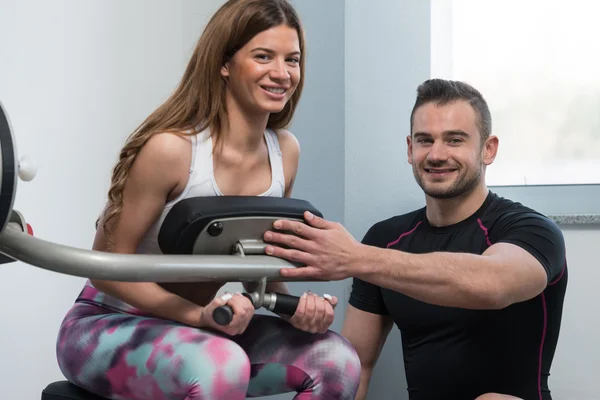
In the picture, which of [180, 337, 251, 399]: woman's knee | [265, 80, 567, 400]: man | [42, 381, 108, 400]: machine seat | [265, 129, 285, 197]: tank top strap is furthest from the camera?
[265, 80, 567, 400]: man

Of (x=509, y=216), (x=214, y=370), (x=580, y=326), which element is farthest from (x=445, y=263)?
(x=580, y=326)

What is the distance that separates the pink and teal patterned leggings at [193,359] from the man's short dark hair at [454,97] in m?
0.82

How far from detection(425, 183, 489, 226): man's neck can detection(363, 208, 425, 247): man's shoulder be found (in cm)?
8

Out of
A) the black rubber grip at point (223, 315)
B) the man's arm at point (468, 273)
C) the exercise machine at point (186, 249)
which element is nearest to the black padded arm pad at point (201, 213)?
the exercise machine at point (186, 249)

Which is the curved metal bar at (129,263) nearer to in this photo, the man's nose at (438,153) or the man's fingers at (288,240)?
the man's fingers at (288,240)

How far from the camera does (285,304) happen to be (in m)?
1.28

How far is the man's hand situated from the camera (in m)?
1.25

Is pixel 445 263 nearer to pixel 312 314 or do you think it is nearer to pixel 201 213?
pixel 312 314

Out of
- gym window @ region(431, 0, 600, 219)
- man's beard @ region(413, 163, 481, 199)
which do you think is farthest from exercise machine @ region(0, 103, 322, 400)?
gym window @ region(431, 0, 600, 219)

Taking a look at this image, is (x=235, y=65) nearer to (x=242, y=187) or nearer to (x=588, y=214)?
(x=242, y=187)

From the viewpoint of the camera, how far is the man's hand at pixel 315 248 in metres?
1.25

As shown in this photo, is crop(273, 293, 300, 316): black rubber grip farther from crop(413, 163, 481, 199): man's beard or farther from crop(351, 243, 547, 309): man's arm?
crop(413, 163, 481, 199): man's beard

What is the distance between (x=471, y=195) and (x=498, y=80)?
0.63 m

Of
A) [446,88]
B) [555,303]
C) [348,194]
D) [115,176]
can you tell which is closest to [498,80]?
[446,88]
